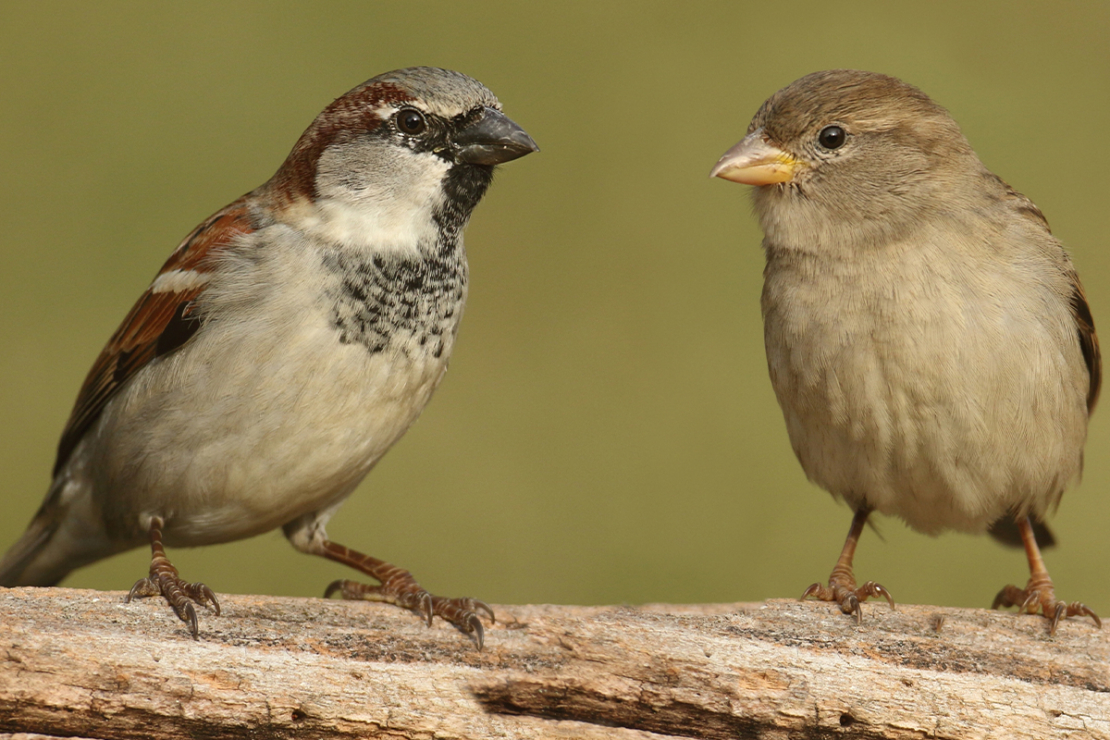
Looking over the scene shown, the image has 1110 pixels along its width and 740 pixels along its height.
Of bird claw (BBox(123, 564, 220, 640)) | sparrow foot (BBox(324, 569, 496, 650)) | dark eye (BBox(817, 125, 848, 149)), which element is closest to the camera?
bird claw (BBox(123, 564, 220, 640))

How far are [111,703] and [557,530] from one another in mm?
2720

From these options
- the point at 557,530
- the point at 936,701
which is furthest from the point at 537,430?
the point at 936,701

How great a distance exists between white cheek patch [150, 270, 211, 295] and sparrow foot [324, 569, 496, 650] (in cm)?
80

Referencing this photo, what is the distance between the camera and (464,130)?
256 centimetres

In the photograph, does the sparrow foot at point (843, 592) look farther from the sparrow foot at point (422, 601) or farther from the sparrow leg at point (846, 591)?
the sparrow foot at point (422, 601)

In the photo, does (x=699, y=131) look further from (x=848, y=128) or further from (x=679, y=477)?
(x=848, y=128)

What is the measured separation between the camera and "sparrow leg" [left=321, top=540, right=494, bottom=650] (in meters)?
2.45

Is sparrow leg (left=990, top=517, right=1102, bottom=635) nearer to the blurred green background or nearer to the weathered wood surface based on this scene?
the weathered wood surface

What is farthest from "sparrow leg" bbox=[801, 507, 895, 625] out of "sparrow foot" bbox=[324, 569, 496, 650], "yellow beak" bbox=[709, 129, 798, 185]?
"yellow beak" bbox=[709, 129, 798, 185]

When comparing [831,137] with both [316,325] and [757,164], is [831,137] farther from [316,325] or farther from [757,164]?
[316,325]

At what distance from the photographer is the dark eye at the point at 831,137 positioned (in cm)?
264

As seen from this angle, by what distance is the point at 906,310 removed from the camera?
8.20 feet

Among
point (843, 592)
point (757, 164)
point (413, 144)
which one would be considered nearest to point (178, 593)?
point (413, 144)

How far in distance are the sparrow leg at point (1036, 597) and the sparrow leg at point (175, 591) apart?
186 centimetres
